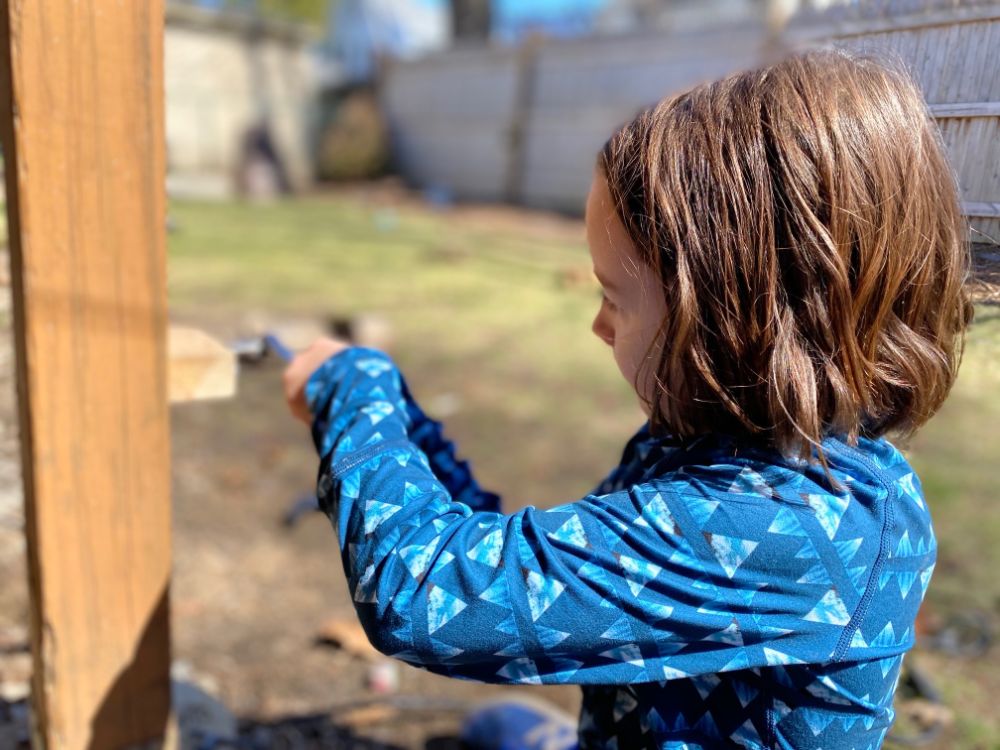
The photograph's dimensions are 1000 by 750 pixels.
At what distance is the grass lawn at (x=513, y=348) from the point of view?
2.97 m

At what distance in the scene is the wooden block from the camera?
4.49ft

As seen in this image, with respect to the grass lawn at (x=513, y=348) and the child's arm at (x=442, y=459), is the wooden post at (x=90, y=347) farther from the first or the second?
the grass lawn at (x=513, y=348)

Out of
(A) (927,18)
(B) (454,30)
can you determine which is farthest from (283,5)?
(A) (927,18)

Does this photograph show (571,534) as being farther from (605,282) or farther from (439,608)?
(605,282)

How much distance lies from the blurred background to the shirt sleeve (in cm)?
50

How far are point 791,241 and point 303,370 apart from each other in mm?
704

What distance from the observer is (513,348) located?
19.0ft

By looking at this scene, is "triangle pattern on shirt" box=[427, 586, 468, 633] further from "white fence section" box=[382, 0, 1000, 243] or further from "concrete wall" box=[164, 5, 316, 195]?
"concrete wall" box=[164, 5, 316, 195]

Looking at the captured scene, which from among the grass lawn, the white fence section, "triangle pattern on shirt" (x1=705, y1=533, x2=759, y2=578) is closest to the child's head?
"triangle pattern on shirt" (x1=705, y1=533, x2=759, y2=578)

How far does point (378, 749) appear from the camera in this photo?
2.14 meters

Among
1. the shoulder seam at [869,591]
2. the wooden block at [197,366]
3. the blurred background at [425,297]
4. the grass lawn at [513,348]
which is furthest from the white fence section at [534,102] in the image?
the shoulder seam at [869,591]

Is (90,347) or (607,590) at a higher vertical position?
(90,347)

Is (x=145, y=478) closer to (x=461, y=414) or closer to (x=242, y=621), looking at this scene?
(x=242, y=621)

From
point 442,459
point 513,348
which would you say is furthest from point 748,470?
point 513,348
